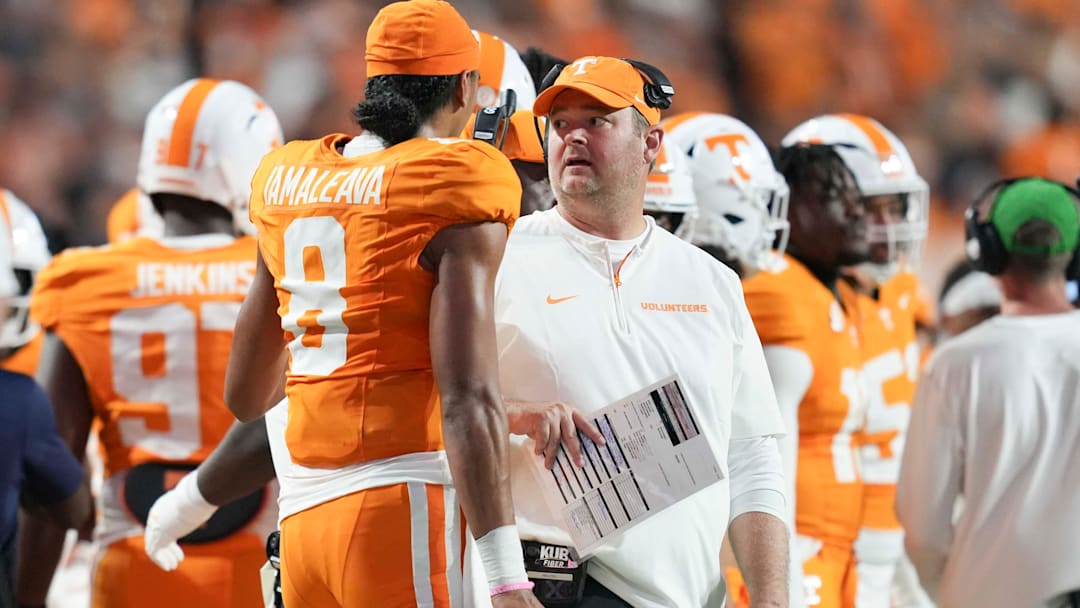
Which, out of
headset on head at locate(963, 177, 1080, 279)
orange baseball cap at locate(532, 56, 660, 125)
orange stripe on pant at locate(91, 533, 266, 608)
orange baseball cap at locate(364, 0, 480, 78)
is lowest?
orange stripe on pant at locate(91, 533, 266, 608)

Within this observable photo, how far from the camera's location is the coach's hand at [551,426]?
2.53 metres

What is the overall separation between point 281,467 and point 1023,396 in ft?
6.73

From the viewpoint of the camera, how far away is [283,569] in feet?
8.29

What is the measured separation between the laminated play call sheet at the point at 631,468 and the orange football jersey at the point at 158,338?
1462 mm

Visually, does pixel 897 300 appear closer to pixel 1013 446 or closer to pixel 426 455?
pixel 1013 446

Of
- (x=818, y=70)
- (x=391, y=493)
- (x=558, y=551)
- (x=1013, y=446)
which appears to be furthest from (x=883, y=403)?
(x=818, y=70)

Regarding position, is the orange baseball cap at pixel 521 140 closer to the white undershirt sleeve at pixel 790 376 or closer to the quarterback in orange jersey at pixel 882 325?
the white undershirt sleeve at pixel 790 376

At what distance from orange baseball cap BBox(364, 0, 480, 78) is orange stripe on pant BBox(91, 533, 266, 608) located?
160 cm

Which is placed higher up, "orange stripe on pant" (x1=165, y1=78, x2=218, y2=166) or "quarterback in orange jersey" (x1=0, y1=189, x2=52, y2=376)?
"orange stripe on pant" (x1=165, y1=78, x2=218, y2=166)

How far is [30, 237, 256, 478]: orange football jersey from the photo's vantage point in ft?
12.4

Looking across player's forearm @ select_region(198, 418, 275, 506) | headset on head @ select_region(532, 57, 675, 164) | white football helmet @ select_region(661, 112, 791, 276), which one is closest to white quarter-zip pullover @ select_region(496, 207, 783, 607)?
headset on head @ select_region(532, 57, 675, 164)

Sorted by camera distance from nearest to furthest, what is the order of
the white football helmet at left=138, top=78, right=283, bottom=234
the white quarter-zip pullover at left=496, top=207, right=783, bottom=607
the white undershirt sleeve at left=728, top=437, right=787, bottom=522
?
1. the white quarter-zip pullover at left=496, top=207, right=783, bottom=607
2. the white undershirt sleeve at left=728, top=437, right=787, bottom=522
3. the white football helmet at left=138, top=78, right=283, bottom=234

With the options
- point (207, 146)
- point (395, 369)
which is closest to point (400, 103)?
point (395, 369)

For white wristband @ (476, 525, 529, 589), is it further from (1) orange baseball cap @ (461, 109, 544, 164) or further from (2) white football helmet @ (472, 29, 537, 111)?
(2) white football helmet @ (472, 29, 537, 111)
